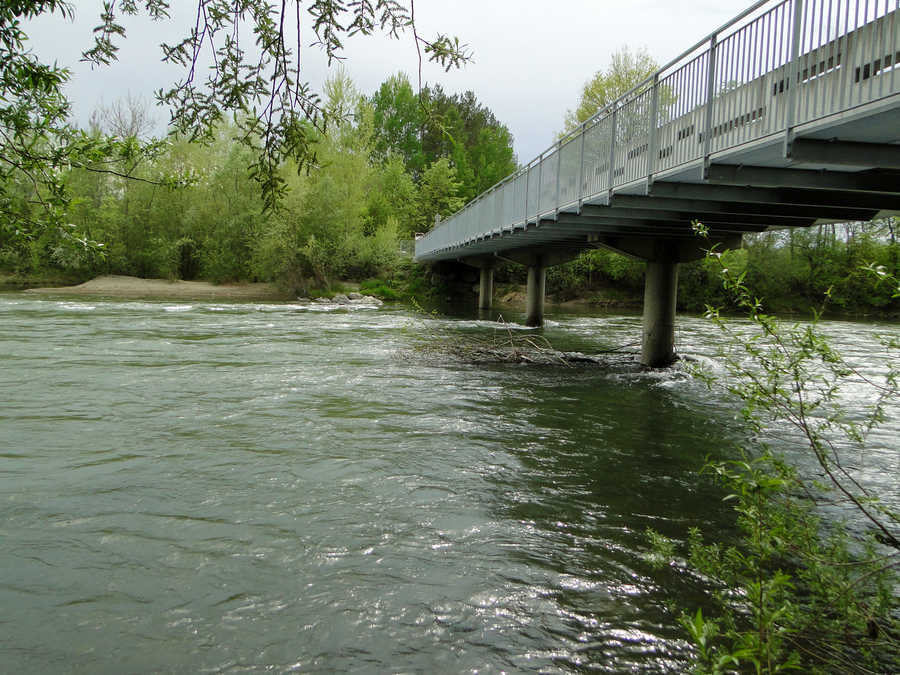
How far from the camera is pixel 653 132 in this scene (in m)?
9.89

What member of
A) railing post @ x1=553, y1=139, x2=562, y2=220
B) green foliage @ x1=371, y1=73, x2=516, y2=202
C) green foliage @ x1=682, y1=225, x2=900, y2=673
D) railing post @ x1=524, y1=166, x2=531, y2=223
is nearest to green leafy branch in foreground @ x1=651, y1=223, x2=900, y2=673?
green foliage @ x1=682, y1=225, x2=900, y2=673

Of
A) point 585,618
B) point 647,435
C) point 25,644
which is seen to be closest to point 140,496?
point 25,644

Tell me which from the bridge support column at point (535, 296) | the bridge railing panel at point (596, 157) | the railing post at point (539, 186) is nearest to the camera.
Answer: the bridge railing panel at point (596, 157)

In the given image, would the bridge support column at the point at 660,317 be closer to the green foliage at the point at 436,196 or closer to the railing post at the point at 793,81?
the railing post at the point at 793,81

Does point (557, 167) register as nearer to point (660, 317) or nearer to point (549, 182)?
point (549, 182)

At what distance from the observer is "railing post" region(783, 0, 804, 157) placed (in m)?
6.62

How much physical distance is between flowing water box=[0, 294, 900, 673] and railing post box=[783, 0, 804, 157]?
3.09m

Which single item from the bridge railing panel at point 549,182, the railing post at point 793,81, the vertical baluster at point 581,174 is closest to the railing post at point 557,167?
the bridge railing panel at point 549,182

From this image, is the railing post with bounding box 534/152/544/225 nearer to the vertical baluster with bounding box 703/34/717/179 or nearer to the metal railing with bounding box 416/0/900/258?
the metal railing with bounding box 416/0/900/258

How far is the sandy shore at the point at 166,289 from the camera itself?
4084 centimetres

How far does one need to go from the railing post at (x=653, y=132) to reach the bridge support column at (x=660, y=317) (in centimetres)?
617

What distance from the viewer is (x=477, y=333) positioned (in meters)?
22.0

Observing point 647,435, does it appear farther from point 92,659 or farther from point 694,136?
point 92,659

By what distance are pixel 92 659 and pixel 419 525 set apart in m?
2.55
